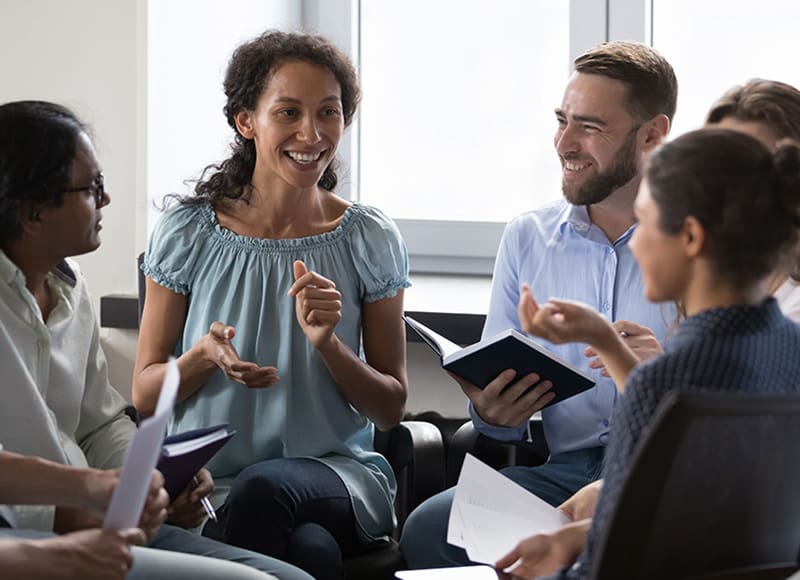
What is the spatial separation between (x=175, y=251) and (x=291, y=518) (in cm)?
60

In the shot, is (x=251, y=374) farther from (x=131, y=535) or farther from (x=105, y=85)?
(x=105, y=85)

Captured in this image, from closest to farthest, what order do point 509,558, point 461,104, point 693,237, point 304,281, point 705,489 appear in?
point 705,489
point 693,237
point 509,558
point 304,281
point 461,104

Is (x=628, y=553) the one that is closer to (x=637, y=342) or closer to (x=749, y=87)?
(x=637, y=342)

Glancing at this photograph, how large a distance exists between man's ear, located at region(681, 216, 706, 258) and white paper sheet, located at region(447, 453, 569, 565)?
21.1 inches

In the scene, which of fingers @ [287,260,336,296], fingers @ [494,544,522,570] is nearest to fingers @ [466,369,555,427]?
fingers @ [287,260,336,296]

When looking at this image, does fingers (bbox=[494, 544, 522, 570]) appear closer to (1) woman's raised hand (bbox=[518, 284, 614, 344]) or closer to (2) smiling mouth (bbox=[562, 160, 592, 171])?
(1) woman's raised hand (bbox=[518, 284, 614, 344])

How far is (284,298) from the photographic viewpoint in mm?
2393

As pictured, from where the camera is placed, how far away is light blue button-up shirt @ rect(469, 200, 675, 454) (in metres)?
2.32

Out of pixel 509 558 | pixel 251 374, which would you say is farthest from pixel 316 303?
pixel 509 558

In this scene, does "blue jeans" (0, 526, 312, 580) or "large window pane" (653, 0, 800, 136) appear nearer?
"blue jeans" (0, 526, 312, 580)

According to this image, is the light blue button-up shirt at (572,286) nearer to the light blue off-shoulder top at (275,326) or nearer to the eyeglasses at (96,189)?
the light blue off-shoulder top at (275,326)

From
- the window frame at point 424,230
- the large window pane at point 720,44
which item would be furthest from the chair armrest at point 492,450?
the large window pane at point 720,44

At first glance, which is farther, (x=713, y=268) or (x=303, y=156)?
(x=303, y=156)

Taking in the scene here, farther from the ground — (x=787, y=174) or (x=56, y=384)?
(x=787, y=174)
